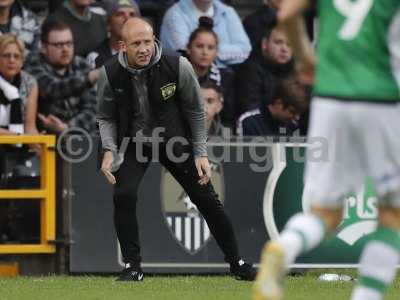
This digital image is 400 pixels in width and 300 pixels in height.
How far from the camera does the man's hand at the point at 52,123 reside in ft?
40.4

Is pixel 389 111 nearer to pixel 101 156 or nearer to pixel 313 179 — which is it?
pixel 313 179

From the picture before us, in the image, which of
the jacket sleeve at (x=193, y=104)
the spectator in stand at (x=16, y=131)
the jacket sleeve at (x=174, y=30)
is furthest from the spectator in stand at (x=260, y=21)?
the jacket sleeve at (x=193, y=104)

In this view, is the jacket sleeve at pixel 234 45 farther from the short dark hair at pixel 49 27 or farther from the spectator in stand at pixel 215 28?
the short dark hair at pixel 49 27

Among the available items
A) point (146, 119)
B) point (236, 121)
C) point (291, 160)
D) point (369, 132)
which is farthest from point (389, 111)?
point (236, 121)

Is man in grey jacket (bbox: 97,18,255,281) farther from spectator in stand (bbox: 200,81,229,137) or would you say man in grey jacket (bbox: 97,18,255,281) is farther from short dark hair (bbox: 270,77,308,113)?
short dark hair (bbox: 270,77,308,113)

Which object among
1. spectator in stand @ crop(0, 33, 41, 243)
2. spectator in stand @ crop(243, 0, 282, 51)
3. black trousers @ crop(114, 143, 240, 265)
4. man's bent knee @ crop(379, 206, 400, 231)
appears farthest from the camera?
spectator in stand @ crop(243, 0, 282, 51)

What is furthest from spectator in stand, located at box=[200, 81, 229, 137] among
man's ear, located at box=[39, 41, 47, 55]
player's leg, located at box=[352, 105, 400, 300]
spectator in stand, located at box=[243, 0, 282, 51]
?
player's leg, located at box=[352, 105, 400, 300]

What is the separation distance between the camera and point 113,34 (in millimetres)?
13336

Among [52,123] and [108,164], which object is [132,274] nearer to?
[108,164]

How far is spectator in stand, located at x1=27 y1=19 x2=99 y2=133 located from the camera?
496 inches

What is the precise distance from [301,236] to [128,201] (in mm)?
3992

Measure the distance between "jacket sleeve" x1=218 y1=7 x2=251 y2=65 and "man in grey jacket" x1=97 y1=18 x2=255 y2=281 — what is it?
4.01 m

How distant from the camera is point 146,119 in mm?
10008

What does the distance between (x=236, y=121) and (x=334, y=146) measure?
23.2 ft
